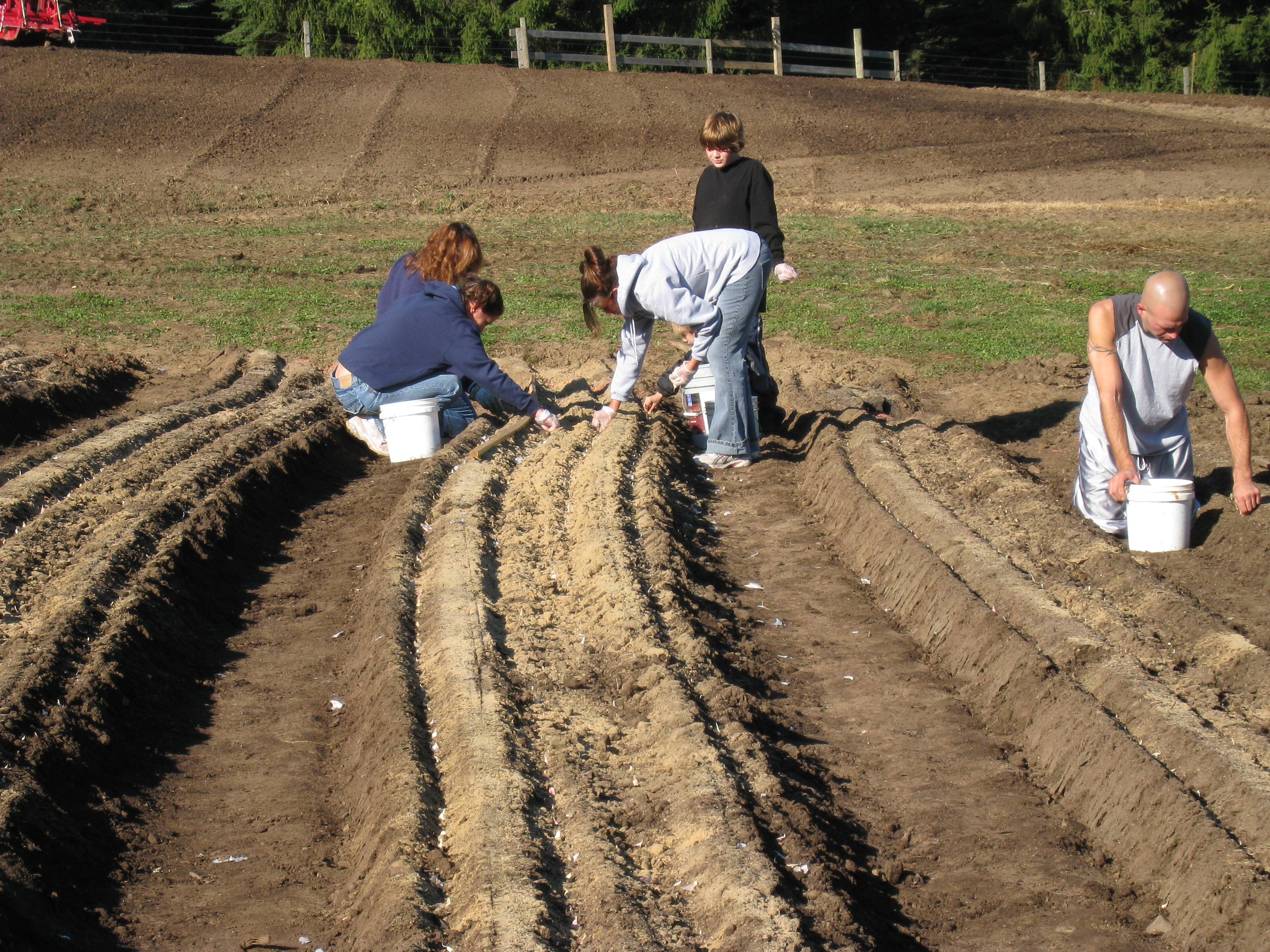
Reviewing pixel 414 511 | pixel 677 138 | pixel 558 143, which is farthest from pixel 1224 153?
pixel 414 511

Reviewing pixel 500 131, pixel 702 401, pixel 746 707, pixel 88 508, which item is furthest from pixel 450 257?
pixel 500 131

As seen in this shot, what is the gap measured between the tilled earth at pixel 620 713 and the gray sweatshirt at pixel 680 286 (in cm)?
71

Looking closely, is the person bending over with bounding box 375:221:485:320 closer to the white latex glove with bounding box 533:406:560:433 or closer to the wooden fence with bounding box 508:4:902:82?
the white latex glove with bounding box 533:406:560:433

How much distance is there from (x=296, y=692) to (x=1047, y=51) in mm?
38092

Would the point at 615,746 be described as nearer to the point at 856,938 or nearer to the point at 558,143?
the point at 856,938

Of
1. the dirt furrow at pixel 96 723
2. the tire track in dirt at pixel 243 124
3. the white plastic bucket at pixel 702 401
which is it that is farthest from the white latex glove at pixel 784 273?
the tire track in dirt at pixel 243 124

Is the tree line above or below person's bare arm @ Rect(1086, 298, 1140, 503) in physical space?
above

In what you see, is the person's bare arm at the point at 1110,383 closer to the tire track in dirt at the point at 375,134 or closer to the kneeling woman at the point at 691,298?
the kneeling woman at the point at 691,298

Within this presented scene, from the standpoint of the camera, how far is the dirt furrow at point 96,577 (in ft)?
12.1

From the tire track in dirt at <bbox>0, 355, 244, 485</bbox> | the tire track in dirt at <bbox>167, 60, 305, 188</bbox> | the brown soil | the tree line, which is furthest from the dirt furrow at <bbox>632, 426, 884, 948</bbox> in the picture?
the tree line

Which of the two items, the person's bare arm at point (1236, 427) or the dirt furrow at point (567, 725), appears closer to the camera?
the dirt furrow at point (567, 725)

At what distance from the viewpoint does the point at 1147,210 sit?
15312mm

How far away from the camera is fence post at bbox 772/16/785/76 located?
85.9 feet

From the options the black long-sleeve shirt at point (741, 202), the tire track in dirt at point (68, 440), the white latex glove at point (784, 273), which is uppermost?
the black long-sleeve shirt at point (741, 202)
